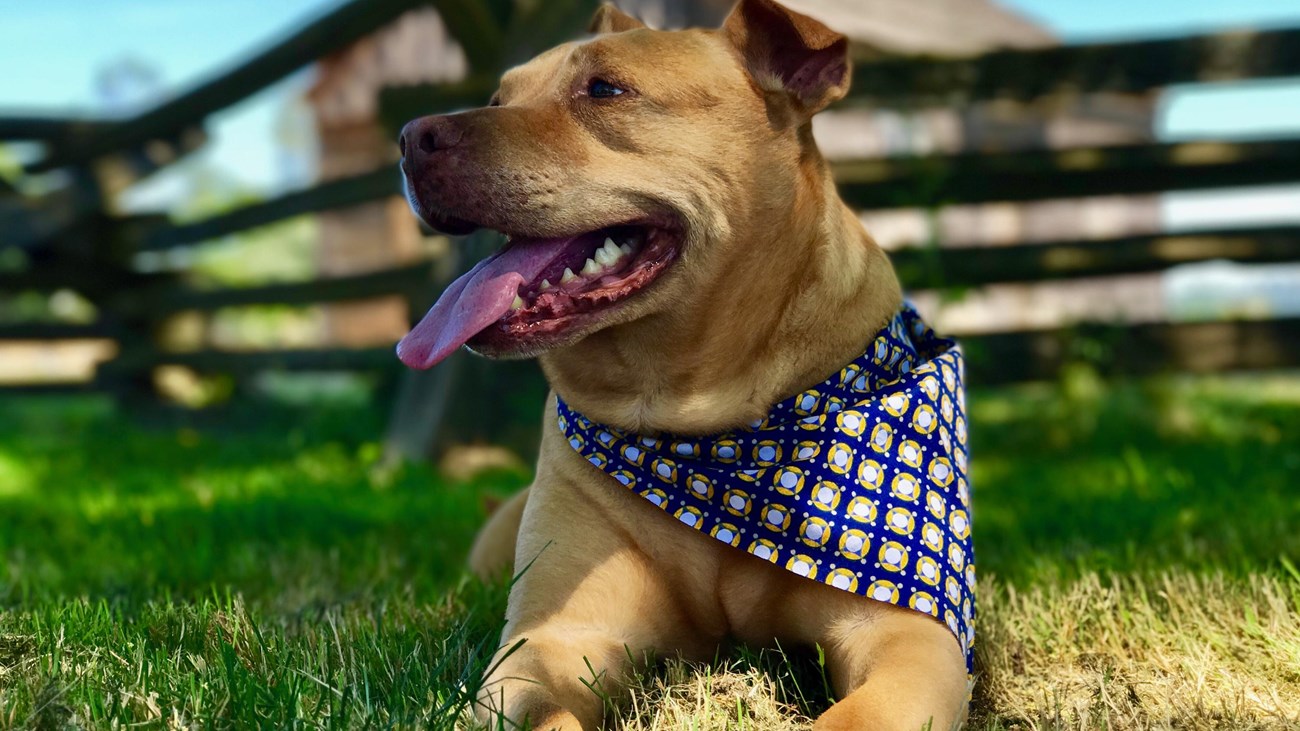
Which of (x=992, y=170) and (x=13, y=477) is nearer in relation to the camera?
(x=13, y=477)

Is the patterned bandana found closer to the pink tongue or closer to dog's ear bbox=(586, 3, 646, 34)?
the pink tongue

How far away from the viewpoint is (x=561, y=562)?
248 centimetres

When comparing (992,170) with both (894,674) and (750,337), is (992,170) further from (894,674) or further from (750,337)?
(894,674)

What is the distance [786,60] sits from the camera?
8.55 feet

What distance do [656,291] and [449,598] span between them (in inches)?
40.9

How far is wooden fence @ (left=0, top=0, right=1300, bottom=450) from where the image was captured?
5523 mm

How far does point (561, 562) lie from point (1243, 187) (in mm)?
5345

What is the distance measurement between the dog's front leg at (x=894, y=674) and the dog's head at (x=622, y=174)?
30.5 inches

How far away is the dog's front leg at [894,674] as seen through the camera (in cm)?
199

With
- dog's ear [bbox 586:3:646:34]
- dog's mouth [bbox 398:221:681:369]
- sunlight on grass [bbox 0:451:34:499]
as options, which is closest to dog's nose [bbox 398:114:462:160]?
dog's mouth [bbox 398:221:681:369]

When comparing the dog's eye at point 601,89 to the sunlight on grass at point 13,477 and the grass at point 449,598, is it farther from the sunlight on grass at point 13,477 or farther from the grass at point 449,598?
the sunlight on grass at point 13,477

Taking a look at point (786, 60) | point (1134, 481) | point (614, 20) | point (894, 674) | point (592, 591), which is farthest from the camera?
point (1134, 481)

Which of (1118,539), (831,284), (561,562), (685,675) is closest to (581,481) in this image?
(561,562)

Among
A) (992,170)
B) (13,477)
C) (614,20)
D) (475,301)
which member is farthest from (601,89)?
(13,477)
